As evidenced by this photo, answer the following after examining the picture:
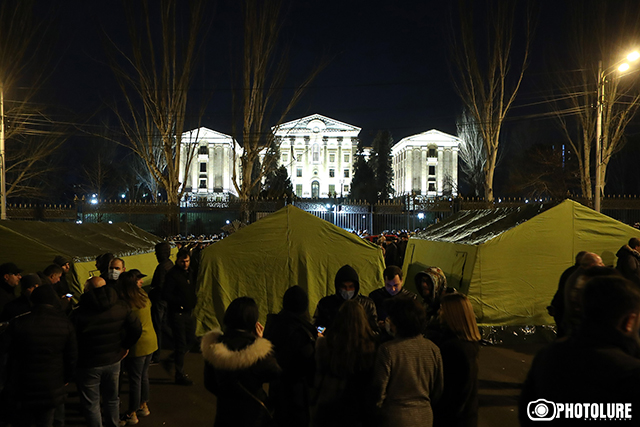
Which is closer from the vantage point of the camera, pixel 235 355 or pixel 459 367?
pixel 235 355

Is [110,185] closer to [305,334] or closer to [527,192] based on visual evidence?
[527,192]

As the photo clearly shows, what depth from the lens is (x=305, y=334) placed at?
3287 mm

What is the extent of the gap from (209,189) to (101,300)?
77587 millimetres

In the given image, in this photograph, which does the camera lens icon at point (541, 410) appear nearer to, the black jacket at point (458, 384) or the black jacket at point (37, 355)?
the black jacket at point (458, 384)

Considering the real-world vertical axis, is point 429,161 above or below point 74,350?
above

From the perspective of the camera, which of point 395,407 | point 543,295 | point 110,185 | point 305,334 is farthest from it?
point 110,185

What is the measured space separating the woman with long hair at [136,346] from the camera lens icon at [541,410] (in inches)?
146

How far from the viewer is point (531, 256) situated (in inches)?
314

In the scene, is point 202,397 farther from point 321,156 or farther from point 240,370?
point 321,156

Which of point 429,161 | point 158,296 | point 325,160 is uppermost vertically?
point 325,160

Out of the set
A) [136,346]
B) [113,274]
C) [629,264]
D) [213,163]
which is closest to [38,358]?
[136,346]

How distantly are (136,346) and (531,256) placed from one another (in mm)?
6523

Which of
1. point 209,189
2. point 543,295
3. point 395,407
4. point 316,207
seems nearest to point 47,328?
point 395,407

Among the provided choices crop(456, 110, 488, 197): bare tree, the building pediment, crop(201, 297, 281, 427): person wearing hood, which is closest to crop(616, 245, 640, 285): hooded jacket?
crop(201, 297, 281, 427): person wearing hood
